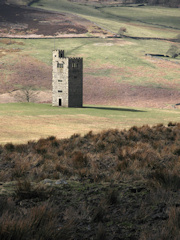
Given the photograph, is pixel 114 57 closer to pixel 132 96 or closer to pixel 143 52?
pixel 143 52

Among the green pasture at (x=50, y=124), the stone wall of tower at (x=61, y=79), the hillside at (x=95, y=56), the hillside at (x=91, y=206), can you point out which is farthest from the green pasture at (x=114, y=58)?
the hillside at (x=91, y=206)

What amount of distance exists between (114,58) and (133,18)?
70.8 meters

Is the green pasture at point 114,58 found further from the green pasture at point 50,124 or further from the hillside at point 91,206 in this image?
the hillside at point 91,206

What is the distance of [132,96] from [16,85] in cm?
2358

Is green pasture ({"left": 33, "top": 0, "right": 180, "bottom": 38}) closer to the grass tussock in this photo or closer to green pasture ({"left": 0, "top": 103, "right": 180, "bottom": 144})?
green pasture ({"left": 0, "top": 103, "right": 180, "bottom": 144})

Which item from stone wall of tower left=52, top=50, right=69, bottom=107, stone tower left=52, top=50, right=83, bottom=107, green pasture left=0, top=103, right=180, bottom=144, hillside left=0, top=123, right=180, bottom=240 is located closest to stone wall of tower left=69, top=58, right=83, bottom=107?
stone tower left=52, top=50, right=83, bottom=107

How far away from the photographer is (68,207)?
7.44 metres

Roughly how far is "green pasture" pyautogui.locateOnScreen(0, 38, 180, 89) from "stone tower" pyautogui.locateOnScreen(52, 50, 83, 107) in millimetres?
31322

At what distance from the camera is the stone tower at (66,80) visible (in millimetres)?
53469

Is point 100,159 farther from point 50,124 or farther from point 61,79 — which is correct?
point 61,79

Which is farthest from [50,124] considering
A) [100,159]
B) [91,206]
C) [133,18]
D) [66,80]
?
[133,18]

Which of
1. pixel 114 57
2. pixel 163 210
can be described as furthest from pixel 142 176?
pixel 114 57

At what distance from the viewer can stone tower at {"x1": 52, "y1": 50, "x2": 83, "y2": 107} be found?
53.5 m

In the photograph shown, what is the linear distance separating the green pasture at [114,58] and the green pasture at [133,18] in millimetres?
17128
